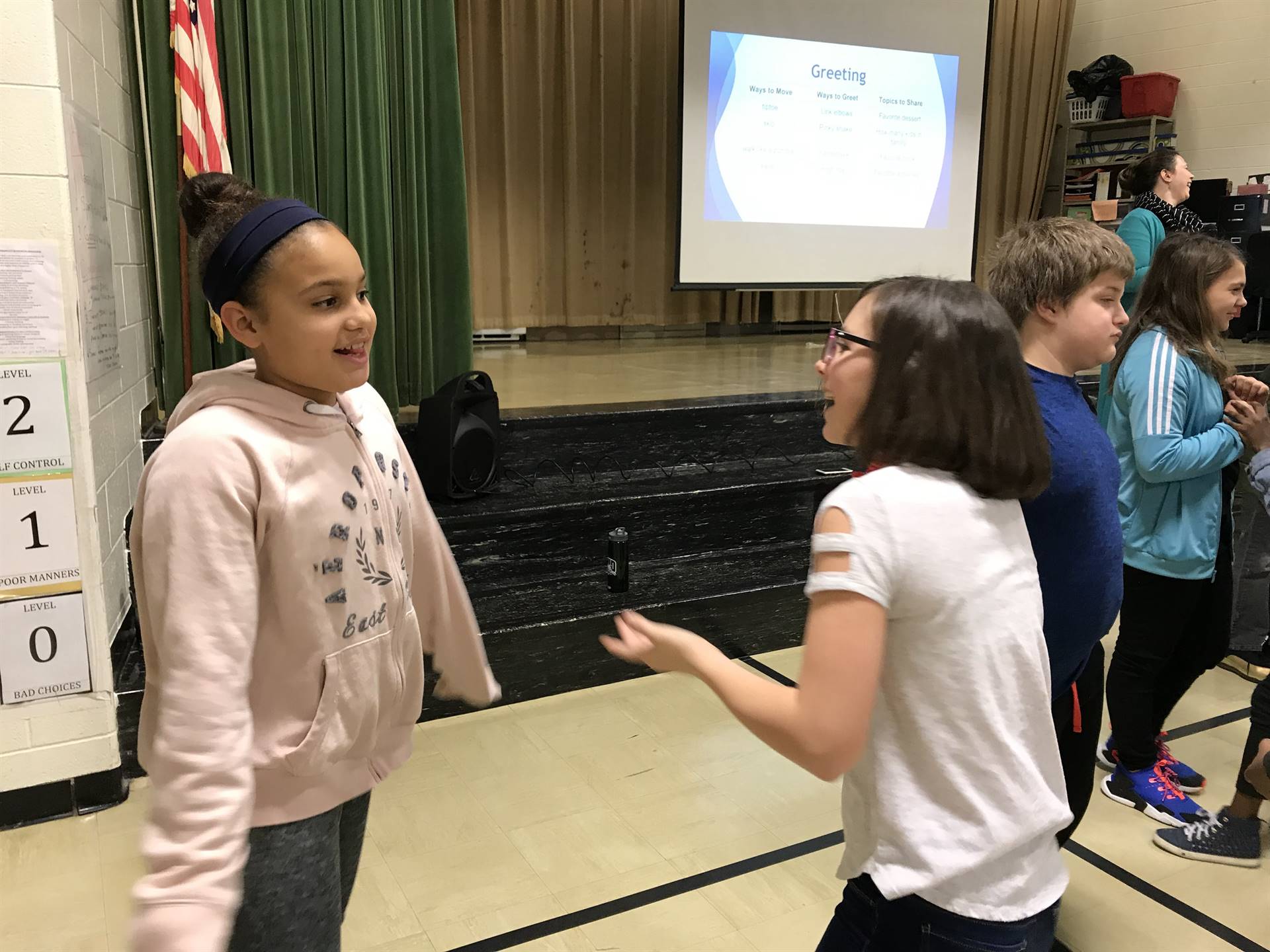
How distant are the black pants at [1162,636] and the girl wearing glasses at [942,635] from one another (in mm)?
1416

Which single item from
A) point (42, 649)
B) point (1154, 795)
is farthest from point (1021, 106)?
point (42, 649)

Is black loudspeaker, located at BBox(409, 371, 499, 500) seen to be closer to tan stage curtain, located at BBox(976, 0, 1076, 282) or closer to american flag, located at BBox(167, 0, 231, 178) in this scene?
american flag, located at BBox(167, 0, 231, 178)

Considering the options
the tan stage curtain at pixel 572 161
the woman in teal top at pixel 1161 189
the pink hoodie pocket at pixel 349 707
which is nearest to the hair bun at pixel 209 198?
the pink hoodie pocket at pixel 349 707

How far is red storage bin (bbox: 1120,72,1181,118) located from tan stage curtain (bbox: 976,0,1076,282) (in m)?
0.48

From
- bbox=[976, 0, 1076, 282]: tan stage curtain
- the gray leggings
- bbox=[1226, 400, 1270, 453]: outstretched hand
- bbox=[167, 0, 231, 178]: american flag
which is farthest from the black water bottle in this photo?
bbox=[976, 0, 1076, 282]: tan stage curtain

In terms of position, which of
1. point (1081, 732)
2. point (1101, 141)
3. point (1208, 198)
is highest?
point (1101, 141)

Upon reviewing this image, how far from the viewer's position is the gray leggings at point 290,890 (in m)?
1.00

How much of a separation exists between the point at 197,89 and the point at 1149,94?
6.47m

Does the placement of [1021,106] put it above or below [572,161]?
above

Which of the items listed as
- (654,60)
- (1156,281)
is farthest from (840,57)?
(1156,281)

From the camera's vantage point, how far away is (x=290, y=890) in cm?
102

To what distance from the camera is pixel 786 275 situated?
213 inches

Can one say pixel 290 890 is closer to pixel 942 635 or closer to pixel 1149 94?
pixel 942 635

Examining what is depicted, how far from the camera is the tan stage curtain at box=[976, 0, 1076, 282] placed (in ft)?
22.5
